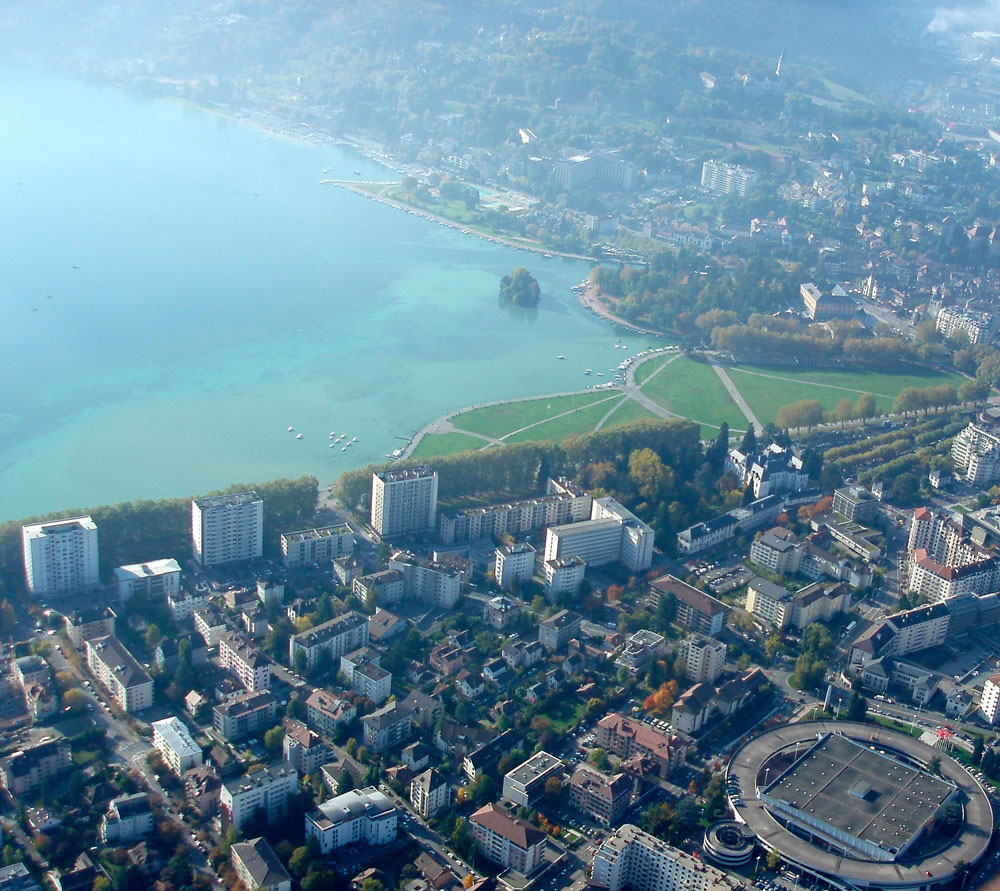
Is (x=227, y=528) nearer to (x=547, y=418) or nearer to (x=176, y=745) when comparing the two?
(x=176, y=745)

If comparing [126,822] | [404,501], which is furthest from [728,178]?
[126,822]

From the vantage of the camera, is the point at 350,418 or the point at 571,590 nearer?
the point at 571,590

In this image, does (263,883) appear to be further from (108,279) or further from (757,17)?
(757,17)

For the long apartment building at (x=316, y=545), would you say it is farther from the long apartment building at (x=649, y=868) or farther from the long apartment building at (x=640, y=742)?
the long apartment building at (x=649, y=868)

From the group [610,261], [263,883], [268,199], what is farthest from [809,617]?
[268,199]

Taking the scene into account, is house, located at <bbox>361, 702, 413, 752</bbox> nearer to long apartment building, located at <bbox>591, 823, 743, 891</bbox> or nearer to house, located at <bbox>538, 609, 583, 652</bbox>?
house, located at <bbox>538, 609, 583, 652</bbox>

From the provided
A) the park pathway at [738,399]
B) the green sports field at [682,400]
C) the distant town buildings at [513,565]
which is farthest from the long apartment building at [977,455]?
the distant town buildings at [513,565]
